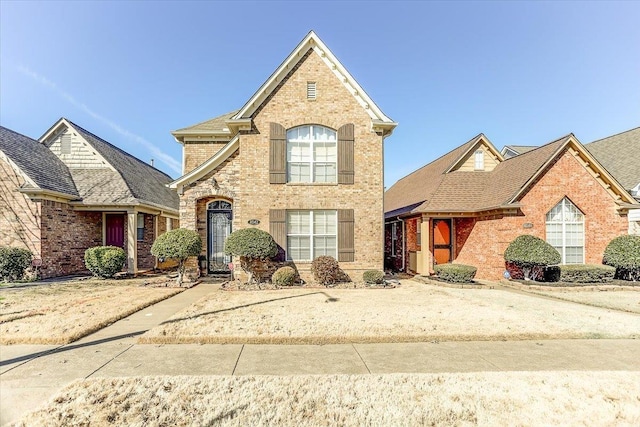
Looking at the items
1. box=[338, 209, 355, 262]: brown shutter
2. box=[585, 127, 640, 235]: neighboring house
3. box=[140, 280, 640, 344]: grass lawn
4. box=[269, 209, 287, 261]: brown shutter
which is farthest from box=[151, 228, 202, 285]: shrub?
box=[585, 127, 640, 235]: neighboring house

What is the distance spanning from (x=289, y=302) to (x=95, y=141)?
1535 centimetres

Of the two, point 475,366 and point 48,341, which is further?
point 48,341

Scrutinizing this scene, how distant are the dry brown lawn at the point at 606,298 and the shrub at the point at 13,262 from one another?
61.2ft

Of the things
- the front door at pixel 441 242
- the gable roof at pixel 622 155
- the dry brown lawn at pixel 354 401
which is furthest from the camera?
the gable roof at pixel 622 155

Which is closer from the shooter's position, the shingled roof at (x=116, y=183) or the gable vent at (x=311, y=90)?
the gable vent at (x=311, y=90)

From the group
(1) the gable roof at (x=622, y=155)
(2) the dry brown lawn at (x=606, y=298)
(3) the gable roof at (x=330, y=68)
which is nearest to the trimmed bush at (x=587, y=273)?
(2) the dry brown lawn at (x=606, y=298)

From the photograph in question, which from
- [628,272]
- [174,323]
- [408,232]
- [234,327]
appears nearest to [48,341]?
[174,323]

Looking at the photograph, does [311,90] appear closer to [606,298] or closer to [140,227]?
[140,227]

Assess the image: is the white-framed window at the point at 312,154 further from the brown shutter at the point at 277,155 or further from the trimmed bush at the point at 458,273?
the trimmed bush at the point at 458,273

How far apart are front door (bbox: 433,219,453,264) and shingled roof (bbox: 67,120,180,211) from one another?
531 inches

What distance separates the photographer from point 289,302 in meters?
8.88

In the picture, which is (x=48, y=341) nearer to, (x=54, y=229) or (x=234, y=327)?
(x=234, y=327)

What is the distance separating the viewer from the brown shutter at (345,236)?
481 inches

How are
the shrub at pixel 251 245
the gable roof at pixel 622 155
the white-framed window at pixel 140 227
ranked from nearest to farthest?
the shrub at pixel 251 245 → the white-framed window at pixel 140 227 → the gable roof at pixel 622 155
